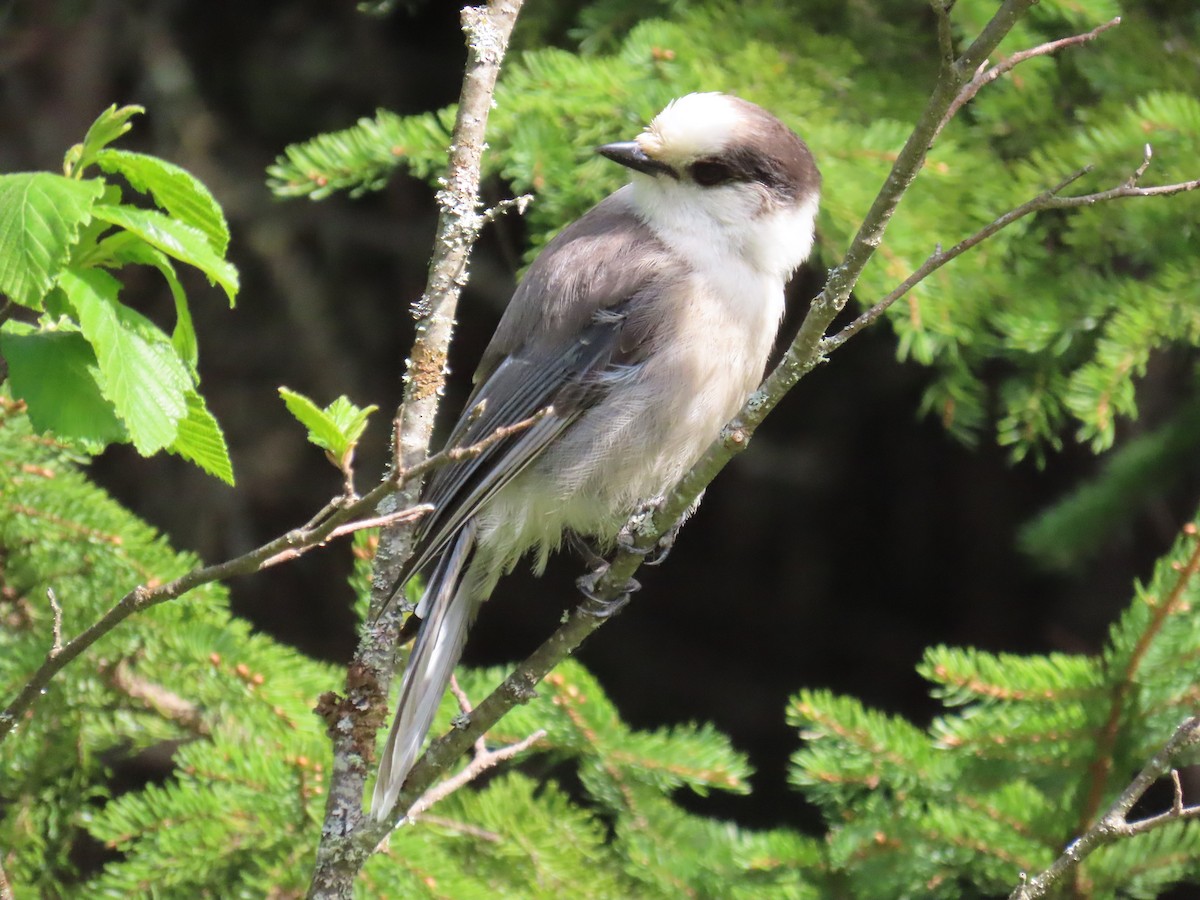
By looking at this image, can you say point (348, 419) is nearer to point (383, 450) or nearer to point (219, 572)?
point (219, 572)

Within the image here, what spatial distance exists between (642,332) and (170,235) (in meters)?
1.02

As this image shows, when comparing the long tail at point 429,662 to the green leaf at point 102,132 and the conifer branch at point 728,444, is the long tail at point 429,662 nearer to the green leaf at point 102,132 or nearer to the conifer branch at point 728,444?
the conifer branch at point 728,444

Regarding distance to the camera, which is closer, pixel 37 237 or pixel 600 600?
pixel 37 237

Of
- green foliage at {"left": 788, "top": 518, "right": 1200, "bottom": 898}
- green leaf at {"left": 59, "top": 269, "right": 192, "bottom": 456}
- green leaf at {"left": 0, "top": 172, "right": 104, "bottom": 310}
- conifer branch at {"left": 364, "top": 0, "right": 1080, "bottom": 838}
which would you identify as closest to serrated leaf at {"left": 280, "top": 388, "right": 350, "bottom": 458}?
green leaf at {"left": 59, "top": 269, "right": 192, "bottom": 456}

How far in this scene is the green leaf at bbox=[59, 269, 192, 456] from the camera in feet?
4.36

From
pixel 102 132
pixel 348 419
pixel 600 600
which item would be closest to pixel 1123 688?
pixel 600 600

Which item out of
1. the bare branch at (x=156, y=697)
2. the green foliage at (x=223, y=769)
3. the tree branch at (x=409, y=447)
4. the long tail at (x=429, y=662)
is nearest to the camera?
the tree branch at (x=409, y=447)

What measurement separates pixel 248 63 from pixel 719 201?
1747 millimetres

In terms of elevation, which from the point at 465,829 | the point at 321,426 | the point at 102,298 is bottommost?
the point at 465,829

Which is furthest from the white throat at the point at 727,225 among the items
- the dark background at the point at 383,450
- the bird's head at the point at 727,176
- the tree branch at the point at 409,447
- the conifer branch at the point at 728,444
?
the dark background at the point at 383,450

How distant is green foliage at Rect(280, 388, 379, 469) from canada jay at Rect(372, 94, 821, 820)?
79 cm

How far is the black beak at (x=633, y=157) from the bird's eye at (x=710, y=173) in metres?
0.05

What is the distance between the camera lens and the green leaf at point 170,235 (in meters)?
1.35

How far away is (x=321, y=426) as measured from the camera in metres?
1.29
